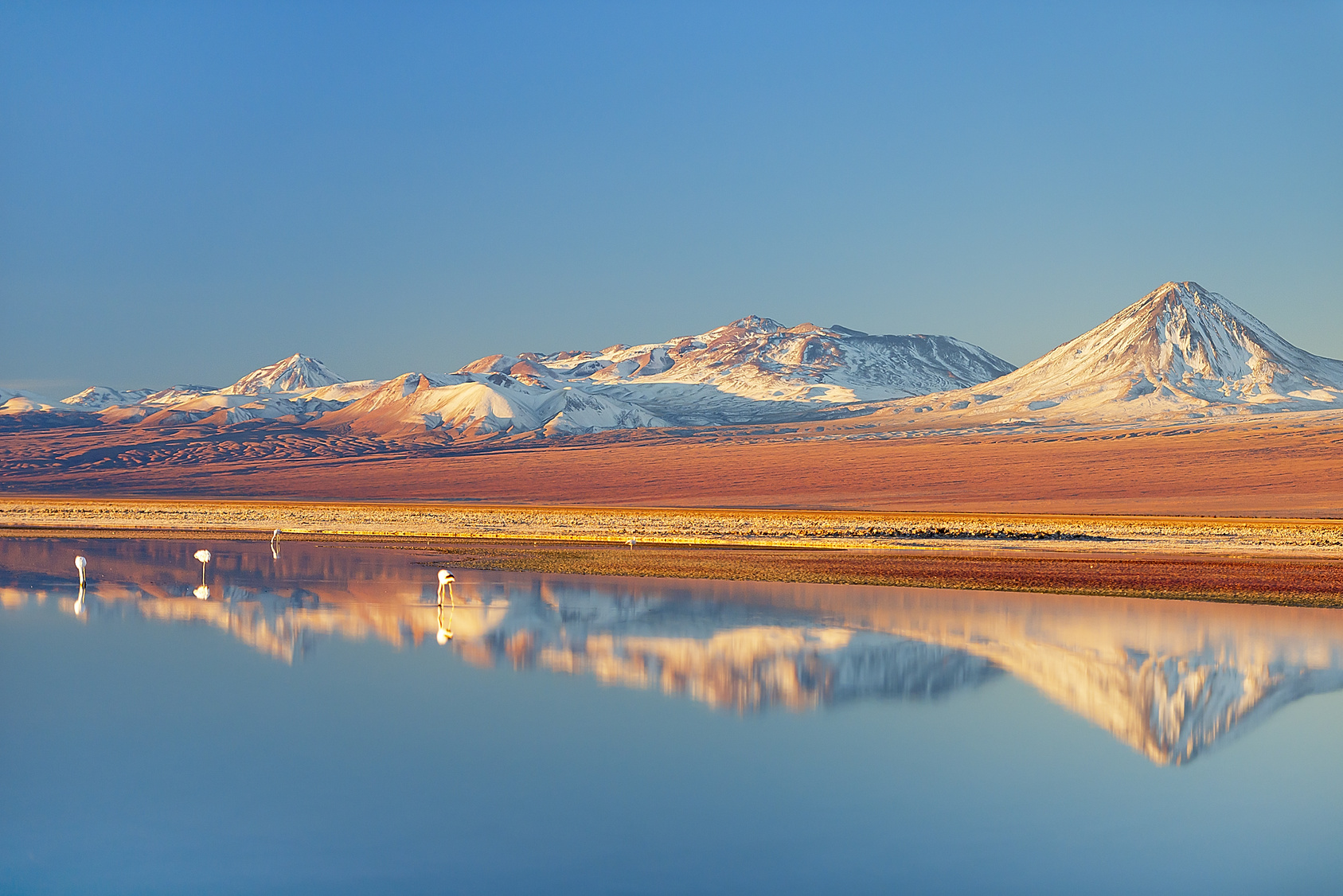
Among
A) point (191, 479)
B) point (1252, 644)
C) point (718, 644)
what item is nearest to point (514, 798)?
point (718, 644)

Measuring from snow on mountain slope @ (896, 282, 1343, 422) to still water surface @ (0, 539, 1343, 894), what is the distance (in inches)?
5368

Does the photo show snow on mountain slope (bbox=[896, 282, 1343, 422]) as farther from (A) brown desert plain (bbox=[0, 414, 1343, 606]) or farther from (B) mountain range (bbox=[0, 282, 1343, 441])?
(A) brown desert plain (bbox=[0, 414, 1343, 606])

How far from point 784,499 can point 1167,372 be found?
351ft

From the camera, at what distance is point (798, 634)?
1845cm

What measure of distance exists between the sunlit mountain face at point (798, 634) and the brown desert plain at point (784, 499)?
3637 mm

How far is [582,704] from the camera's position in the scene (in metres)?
13.3

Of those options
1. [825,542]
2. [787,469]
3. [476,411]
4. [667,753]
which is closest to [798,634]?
[667,753]

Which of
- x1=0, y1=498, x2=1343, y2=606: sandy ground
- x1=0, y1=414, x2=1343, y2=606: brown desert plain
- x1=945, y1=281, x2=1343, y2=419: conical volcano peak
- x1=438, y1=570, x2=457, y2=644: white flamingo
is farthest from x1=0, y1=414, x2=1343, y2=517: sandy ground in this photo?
x1=438, y1=570, x2=457, y2=644: white flamingo

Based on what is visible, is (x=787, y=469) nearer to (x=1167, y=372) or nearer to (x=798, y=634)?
(x=798, y=634)

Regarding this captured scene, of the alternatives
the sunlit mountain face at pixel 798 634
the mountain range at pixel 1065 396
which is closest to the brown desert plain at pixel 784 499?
the sunlit mountain face at pixel 798 634

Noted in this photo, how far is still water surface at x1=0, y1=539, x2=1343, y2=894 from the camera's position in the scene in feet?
27.2

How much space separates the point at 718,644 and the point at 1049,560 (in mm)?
19052

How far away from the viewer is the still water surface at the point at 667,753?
8297 mm

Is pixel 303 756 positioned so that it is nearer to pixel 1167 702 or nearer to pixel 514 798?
Answer: pixel 514 798
